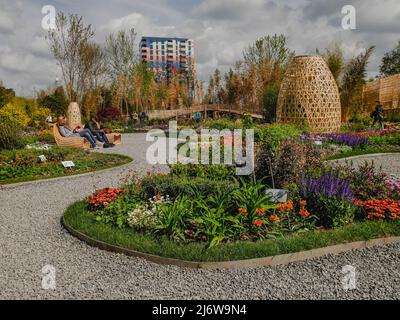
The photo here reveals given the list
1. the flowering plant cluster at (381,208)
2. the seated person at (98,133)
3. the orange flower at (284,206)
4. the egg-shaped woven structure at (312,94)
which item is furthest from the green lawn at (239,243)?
the egg-shaped woven structure at (312,94)

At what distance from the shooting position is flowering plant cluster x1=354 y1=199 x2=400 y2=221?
16.1 ft

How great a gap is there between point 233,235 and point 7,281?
2583 millimetres

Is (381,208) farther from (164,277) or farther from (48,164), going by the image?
(48,164)

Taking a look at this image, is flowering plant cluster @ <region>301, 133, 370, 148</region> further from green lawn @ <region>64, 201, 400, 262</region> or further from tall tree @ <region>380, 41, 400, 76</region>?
tall tree @ <region>380, 41, 400, 76</region>

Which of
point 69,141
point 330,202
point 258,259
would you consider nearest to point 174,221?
point 258,259

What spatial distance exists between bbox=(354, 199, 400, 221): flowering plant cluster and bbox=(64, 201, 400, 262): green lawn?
0.52 feet

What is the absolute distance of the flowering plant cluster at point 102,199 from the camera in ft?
18.9

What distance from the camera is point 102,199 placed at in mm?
5766

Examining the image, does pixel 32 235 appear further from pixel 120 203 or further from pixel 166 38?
pixel 166 38

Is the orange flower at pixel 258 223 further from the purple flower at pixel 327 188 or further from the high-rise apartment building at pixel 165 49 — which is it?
the high-rise apartment building at pixel 165 49

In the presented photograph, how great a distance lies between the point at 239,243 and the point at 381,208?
2272mm

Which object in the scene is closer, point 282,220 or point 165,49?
point 282,220
